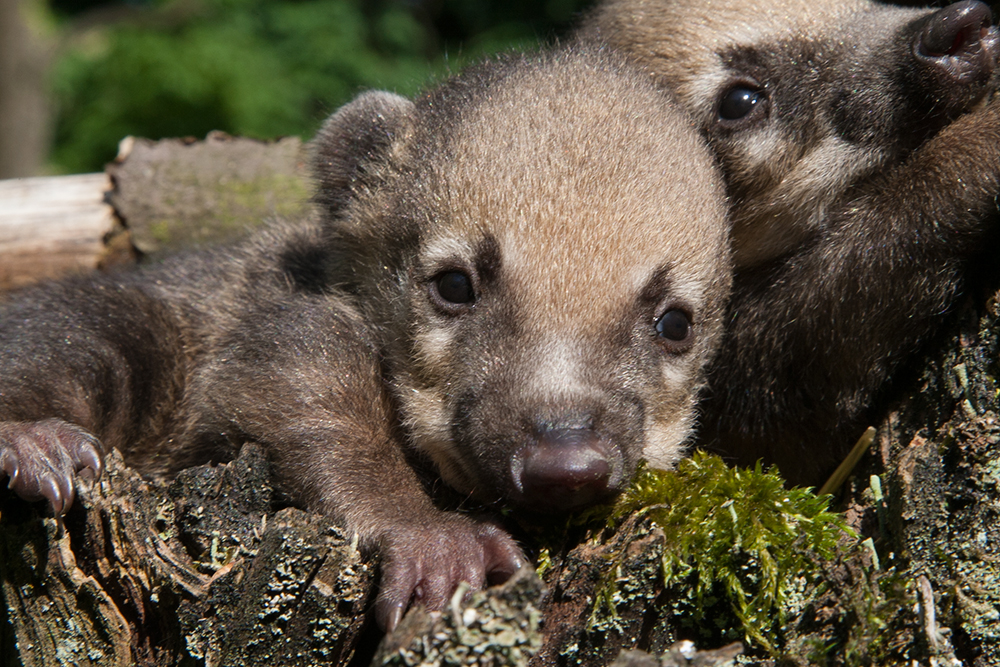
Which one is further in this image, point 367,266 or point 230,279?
point 230,279

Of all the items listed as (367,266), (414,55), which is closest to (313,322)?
(367,266)

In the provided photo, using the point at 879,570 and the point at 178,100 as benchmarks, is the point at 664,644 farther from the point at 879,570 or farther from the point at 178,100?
the point at 178,100

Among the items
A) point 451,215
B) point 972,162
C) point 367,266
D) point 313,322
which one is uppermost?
point 972,162

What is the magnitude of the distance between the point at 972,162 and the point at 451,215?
5.61 feet

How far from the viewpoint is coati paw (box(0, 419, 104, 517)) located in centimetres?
267

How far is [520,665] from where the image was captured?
7.02ft

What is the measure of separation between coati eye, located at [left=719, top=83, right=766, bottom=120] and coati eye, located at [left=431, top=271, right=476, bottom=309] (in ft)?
4.19

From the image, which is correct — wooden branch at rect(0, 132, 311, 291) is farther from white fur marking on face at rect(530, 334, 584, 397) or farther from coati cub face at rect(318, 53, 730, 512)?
white fur marking on face at rect(530, 334, 584, 397)

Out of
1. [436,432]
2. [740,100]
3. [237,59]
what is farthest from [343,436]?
[237,59]

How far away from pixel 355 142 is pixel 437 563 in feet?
5.82

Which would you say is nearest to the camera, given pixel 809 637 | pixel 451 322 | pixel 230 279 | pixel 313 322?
pixel 809 637

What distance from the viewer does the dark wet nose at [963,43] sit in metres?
3.21

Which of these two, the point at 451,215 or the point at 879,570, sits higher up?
the point at 451,215

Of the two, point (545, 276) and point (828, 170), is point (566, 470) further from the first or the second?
point (828, 170)
